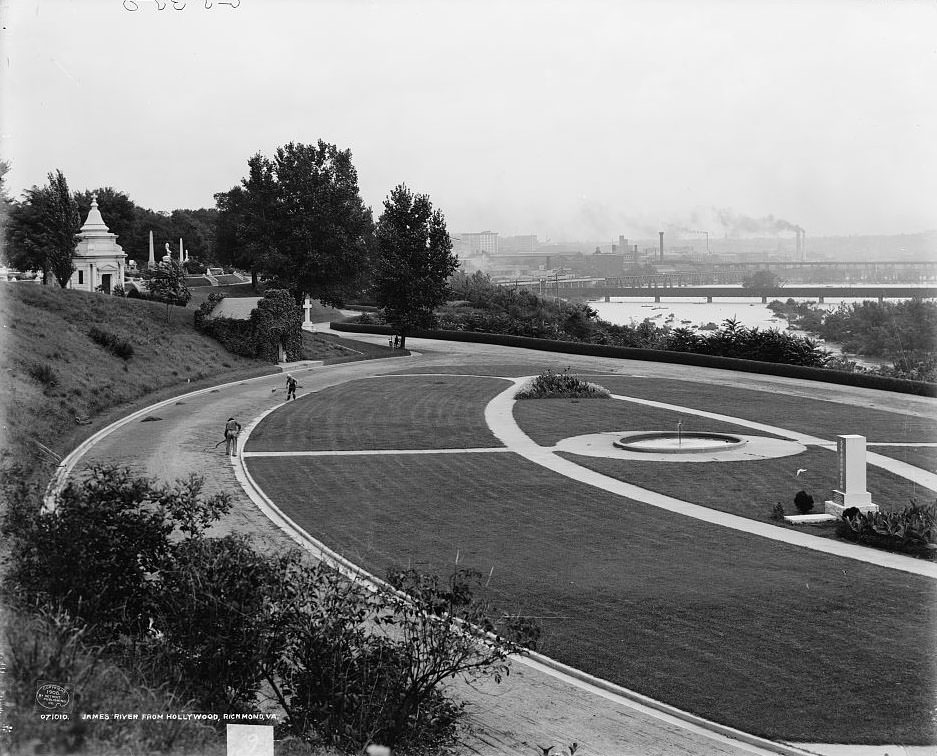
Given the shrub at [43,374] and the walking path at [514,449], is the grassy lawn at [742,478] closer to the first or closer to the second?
the walking path at [514,449]

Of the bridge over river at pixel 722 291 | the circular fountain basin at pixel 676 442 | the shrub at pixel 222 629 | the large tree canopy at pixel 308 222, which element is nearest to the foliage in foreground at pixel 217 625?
the shrub at pixel 222 629

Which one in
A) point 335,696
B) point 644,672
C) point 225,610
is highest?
point 225,610

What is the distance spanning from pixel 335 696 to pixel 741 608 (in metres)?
7.96

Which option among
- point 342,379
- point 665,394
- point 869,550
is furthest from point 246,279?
point 869,550

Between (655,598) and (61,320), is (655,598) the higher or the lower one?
the lower one

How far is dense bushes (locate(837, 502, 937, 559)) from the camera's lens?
1936cm

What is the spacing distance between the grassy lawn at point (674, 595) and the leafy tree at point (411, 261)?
1323 inches

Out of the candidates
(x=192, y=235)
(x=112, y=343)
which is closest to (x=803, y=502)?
(x=112, y=343)

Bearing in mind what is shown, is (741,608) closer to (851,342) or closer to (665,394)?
(665,394)

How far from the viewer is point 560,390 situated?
1642 inches

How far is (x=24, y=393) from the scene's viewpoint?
32125mm

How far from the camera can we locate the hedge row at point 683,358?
4416cm

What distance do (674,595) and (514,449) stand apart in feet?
44.6

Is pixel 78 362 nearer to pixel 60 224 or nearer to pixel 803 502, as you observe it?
pixel 60 224
